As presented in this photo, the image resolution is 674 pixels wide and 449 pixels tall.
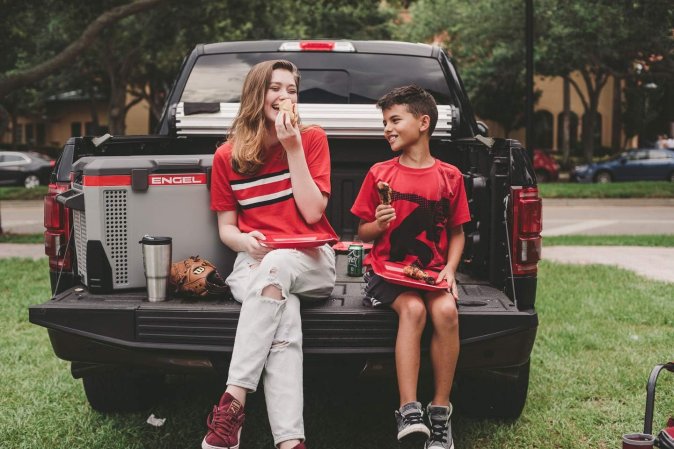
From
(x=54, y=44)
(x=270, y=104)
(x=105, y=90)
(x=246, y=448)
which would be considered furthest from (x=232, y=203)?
(x=105, y=90)

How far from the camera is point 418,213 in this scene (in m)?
3.46

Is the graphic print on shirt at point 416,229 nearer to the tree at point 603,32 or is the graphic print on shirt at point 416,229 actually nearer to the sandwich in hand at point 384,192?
the sandwich in hand at point 384,192

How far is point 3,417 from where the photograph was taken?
13.7 ft

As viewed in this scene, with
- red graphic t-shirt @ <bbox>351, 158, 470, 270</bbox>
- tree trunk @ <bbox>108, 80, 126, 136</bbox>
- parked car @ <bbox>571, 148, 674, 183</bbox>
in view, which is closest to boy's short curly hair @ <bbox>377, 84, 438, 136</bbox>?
red graphic t-shirt @ <bbox>351, 158, 470, 270</bbox>

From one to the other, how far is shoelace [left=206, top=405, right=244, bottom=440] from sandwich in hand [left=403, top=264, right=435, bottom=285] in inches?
35.9

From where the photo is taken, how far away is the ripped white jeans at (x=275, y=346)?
3145mm

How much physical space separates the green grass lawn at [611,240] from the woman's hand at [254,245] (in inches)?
353

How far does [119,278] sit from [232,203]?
1.92 ft

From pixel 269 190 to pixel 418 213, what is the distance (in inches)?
26.3

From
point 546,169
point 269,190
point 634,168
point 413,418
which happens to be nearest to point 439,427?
point 413,418

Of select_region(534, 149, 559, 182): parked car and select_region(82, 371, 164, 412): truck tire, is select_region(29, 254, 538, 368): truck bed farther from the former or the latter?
select_region(534, 149, 559, 182): parked car

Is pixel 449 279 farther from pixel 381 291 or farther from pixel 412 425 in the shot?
pixel 412 425

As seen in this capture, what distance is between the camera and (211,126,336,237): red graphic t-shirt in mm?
3494

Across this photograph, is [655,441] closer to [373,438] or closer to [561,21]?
[373,438]
